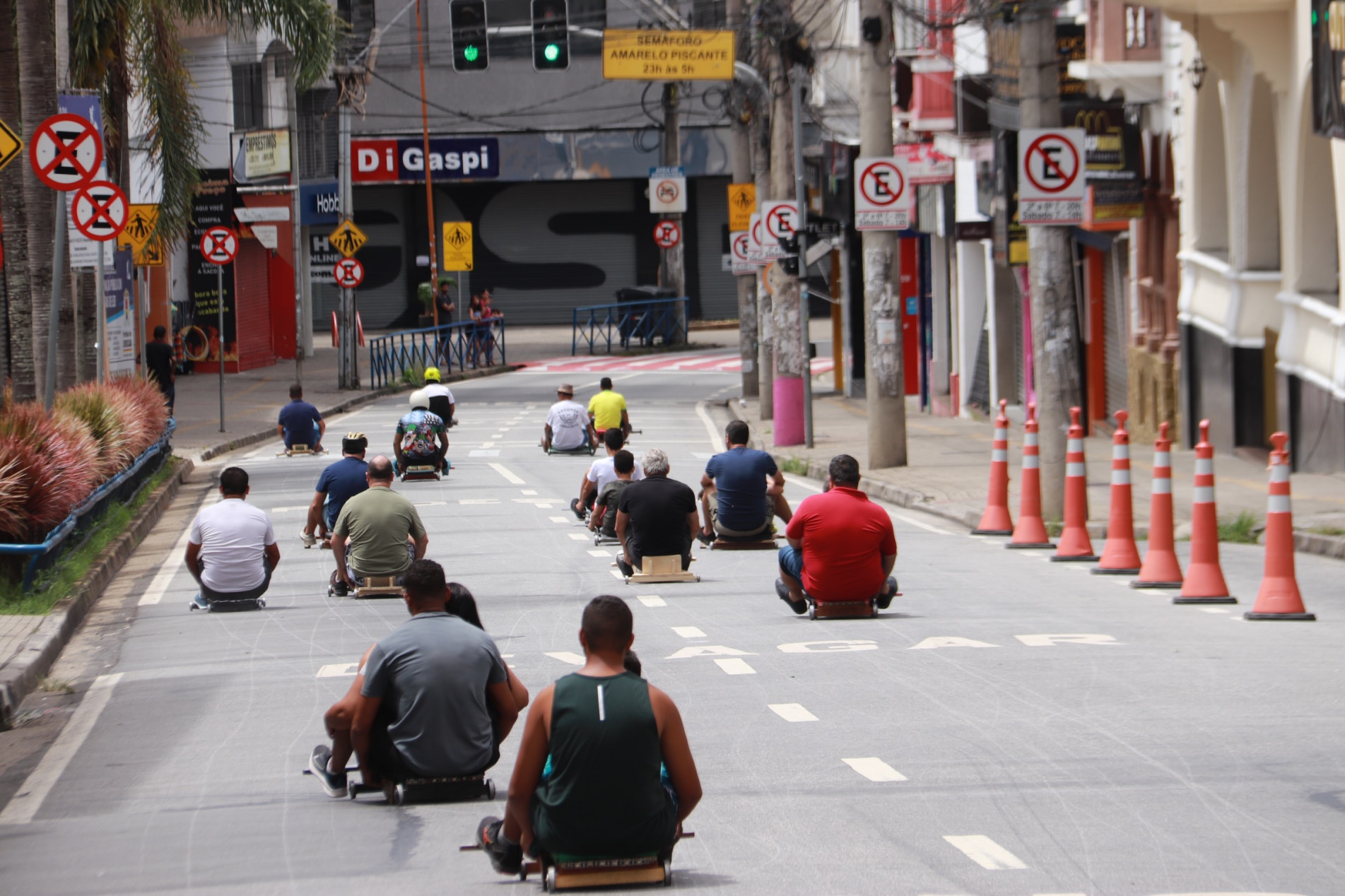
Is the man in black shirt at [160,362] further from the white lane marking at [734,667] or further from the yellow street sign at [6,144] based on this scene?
the white lane marking at [734,667]

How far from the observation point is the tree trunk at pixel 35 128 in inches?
825

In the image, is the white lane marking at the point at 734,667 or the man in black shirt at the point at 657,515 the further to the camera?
the man in black shirt at the point at 657,515

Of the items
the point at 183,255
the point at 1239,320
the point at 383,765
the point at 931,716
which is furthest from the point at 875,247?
the point at 183,255

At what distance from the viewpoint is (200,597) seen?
48.2ft

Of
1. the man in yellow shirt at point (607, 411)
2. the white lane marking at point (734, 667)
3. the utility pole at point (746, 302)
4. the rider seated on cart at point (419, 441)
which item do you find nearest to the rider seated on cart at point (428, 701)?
the white lane marking at point (734, 667)

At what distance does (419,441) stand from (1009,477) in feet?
25.7

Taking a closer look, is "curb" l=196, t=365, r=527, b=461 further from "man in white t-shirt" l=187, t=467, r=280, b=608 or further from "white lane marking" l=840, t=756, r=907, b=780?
"white lane marking" l=840, t=756, r=907, b=780

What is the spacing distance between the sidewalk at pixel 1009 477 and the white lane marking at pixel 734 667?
636 cm

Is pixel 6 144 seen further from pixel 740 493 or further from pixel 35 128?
pixel 740 493

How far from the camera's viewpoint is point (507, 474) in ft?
84.7

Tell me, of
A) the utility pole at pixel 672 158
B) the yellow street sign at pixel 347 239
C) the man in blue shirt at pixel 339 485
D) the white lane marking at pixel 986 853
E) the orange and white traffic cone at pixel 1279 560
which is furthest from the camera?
the utility pole at pixel 672 158

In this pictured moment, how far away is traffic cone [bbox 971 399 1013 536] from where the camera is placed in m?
17.8

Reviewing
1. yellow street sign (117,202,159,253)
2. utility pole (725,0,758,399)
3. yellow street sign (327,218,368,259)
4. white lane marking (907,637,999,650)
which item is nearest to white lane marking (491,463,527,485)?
yellow street sign (117,202,159,253)

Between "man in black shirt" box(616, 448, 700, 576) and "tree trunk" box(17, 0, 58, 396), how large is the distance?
31.2ft
